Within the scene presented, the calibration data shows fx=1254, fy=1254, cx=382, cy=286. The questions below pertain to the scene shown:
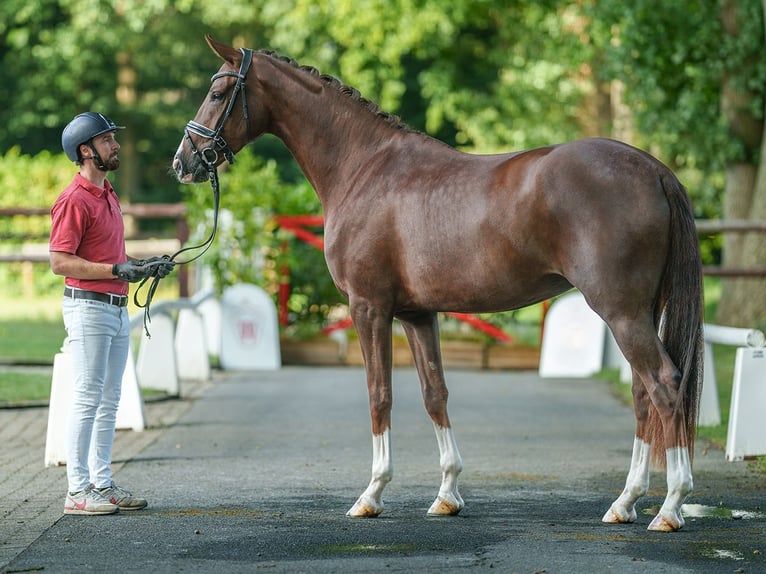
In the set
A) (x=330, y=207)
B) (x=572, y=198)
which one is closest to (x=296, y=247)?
(x=330, y=207)

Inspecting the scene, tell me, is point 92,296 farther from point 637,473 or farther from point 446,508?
point 637,473

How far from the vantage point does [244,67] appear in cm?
695

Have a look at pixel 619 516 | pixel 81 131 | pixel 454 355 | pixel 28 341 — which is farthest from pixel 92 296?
pixel 28 341

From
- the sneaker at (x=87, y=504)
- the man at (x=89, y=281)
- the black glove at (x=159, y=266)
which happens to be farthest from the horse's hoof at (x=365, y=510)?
the black glove at (x=159, y=266)

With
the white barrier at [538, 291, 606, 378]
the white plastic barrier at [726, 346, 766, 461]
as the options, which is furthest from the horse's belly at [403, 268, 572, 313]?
the white barrier at [538, 291, 606, 378]

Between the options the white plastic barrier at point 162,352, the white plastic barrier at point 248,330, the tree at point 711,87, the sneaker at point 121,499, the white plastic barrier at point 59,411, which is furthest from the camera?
the tree at point 711,87

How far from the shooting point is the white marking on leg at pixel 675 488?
20.0ft

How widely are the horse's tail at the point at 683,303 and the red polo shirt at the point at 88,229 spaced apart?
2.83m

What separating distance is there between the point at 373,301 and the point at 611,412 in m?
5.19

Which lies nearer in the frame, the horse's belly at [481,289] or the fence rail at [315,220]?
the horse's belly at [481,289]

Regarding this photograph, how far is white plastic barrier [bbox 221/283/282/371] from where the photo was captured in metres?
15.0

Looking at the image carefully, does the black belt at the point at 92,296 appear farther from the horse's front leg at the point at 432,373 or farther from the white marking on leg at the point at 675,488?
the white marking on leg at the point at 675,488

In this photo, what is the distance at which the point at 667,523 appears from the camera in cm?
609

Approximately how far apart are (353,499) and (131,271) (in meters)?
1.81
